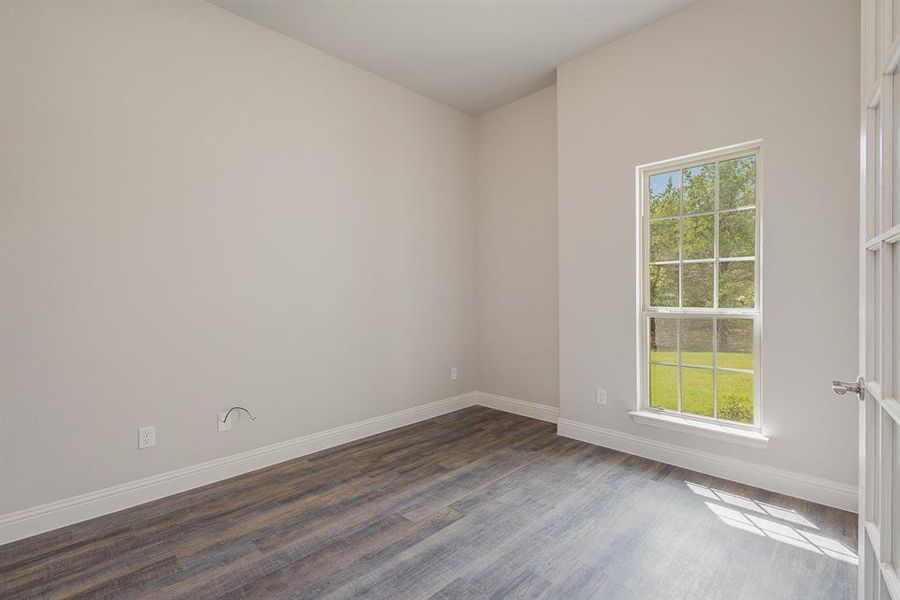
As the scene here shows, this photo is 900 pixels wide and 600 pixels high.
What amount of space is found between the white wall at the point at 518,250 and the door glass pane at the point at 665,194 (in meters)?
0.93

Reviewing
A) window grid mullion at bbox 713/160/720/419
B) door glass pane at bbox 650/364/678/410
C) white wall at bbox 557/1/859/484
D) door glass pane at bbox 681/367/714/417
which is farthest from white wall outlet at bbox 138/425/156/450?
window grid mullion at bbox 713/160/720/419

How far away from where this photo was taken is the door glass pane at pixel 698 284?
279 cm

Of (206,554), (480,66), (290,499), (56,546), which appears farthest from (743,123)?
(56,546)

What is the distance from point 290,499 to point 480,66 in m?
3.38

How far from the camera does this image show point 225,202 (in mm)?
2750

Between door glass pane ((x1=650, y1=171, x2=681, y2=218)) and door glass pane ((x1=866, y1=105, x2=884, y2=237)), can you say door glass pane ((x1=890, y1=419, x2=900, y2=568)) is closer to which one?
door glass pane ((x1=866, y1=105, x2=884, y2=237))

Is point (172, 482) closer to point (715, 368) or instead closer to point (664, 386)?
point (664, 386)

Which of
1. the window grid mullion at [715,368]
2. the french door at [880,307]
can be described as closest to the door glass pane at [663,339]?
the window grid mullion at [715,368]

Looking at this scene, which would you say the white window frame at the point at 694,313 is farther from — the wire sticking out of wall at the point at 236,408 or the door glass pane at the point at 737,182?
the wire sticking out of wall at the point at 236,408

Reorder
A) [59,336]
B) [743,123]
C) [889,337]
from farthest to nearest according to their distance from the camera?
[743,123] < [59,336] < [889,337]

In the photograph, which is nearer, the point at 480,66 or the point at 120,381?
the point at 120,381

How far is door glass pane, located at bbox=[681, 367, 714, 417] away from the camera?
2789 mm

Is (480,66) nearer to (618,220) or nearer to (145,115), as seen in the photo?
(618,220)

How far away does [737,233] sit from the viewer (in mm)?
2666
